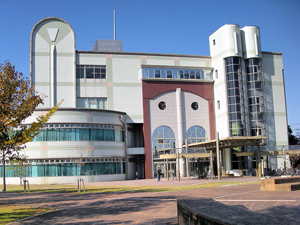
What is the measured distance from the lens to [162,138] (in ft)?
161

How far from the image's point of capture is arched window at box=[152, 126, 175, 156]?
1914 inches

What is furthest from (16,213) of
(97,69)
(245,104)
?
(245,104)

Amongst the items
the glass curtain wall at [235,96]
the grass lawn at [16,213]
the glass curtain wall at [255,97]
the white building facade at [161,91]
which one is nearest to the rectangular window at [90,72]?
the white building facade at [161,91]

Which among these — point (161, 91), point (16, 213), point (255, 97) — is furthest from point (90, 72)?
point (16, 213)

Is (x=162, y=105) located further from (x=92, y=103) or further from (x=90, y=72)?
(x=90, y=72)

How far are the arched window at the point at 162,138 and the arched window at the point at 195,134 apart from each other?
7.86 ft

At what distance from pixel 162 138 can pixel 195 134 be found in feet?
16.6

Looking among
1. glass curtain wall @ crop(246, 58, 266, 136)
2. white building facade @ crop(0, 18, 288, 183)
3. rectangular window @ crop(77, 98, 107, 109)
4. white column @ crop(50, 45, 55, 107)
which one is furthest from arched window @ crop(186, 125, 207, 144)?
white column @ crop(50, 45, 55, 107)

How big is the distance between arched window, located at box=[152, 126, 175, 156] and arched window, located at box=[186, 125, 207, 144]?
2.39 m

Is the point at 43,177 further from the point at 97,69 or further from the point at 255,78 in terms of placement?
the point at 255,78

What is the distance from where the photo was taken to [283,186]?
71.6ft

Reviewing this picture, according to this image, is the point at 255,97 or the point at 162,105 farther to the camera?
the point at 162,105

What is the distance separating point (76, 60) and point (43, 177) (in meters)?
17.1

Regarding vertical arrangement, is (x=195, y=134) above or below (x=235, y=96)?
below
